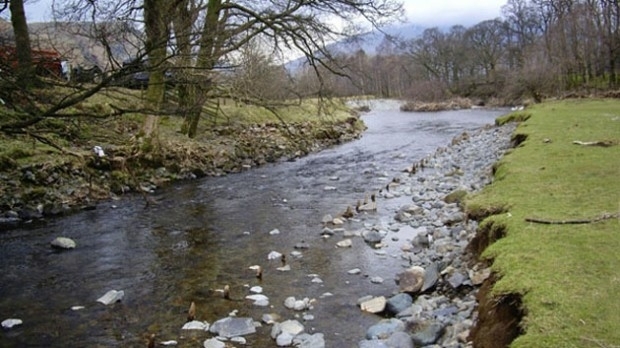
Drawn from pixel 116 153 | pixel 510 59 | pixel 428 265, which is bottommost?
pixel 428 265

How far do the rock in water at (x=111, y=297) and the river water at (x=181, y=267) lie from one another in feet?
0.33

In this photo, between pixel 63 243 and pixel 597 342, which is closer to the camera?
pixel 597 342

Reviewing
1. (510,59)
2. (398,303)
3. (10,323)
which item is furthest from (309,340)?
(510,59)

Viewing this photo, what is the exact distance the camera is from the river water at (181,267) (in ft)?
18.7

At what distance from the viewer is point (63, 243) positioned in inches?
347

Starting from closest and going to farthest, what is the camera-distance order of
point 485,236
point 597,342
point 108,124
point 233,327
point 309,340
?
1. point 597,342
2. point 309,340
3. point 233,327
4. point 485,236
5. point 108,124

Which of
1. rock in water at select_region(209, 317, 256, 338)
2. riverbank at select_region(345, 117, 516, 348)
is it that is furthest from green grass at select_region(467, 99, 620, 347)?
rock in water at select_region(209, 317, 256, 338)

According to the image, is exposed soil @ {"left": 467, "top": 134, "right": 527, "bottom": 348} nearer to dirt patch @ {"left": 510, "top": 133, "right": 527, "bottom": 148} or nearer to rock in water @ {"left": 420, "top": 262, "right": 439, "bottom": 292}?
rock in water @ {"left": 420, "top": 262, "right": 439, "bottom": 292}

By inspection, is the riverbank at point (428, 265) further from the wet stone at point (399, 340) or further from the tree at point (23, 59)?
the tree at point (23, 59)

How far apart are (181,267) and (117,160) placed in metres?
7.30

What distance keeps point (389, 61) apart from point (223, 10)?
7259 cm

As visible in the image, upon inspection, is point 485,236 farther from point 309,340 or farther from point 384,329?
point 309,340

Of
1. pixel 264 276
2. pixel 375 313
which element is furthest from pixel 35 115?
pixel 375 313

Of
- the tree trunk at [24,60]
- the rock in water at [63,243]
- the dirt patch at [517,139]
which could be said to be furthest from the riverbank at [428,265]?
the rock in water at [63,243]
